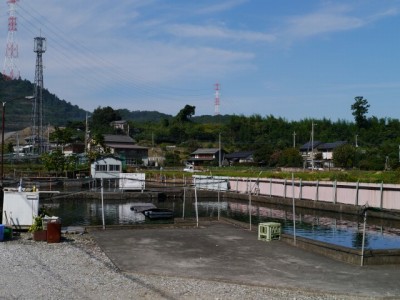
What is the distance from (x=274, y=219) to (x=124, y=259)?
22850 millimetres

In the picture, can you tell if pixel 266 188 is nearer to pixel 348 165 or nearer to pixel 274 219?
pixel 274 219

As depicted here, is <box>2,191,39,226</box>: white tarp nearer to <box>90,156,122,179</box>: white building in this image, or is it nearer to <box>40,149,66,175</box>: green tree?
<box>90,156,122,179</box>: white building

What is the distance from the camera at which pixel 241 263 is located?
1358 cm

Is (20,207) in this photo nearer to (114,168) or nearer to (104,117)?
Result: (114,168)

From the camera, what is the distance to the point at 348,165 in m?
81.2

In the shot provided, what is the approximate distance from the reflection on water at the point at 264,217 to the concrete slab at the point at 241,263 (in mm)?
8316

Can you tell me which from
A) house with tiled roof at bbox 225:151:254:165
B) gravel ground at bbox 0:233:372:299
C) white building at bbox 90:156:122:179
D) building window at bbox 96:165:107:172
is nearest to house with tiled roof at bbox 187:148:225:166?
house with tiled roof at bbox 225:151:254:165

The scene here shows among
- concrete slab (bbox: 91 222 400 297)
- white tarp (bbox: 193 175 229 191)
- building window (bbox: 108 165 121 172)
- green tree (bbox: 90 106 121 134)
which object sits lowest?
white tarp (bbox: 193 175 229 191)

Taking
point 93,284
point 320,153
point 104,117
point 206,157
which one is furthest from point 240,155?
point 93,284

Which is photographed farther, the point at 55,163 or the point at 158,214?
the point at 55,163

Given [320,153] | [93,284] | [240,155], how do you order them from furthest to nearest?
[320,153]
[240,155]
[93,284]

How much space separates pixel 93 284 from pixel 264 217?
88.4ft

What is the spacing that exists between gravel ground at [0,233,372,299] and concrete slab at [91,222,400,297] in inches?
19.3

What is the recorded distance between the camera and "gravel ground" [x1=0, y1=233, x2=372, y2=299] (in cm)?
1024
